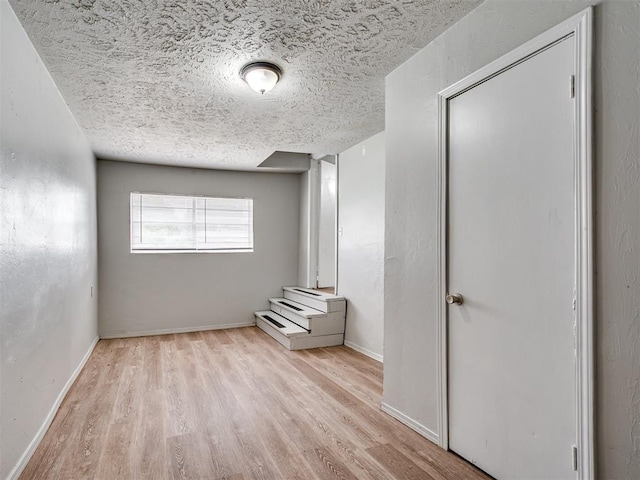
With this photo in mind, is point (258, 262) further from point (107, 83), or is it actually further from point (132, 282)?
point (107, 83)

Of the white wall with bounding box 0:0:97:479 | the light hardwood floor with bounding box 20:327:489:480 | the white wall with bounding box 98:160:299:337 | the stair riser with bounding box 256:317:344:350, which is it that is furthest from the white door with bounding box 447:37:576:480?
the white wall with bounding box 98:160:299:337

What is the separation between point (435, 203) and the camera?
2168 mm

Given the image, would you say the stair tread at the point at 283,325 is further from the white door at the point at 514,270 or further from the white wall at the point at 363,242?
the white door at the point at 514,270

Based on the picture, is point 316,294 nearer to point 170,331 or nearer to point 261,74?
point 170,331

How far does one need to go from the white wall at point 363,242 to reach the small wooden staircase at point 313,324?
125mm

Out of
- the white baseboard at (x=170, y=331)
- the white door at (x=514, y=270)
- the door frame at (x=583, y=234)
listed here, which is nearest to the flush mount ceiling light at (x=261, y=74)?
the white door at (x=514, y=270)

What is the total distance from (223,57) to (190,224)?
11.2ft

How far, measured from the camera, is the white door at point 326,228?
18.2 ft

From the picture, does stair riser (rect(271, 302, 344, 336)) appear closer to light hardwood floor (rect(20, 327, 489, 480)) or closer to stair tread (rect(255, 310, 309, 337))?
stair tread (rect(255, 310, 309, 337))

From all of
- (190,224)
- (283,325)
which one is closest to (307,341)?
(283,325)

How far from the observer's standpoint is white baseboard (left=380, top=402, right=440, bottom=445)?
2.16 metres

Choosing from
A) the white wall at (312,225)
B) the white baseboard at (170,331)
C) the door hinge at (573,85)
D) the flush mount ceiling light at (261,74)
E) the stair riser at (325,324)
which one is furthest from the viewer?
the white wall at (312,225)

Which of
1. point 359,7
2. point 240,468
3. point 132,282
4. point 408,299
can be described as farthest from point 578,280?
point 132,282

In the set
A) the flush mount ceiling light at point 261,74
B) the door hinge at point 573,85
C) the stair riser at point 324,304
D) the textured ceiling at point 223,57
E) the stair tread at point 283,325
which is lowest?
the stair tread at point 283,325
